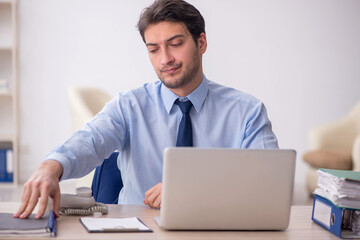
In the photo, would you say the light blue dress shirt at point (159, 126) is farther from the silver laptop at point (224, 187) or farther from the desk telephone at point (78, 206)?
the silver laptop at point (224, 187)

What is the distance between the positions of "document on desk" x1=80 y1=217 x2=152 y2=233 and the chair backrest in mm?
2551

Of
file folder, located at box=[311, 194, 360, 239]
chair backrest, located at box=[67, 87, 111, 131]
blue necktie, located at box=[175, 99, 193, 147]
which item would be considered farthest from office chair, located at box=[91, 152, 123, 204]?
chair backrest, located at box=[67, 87, 111, 131]

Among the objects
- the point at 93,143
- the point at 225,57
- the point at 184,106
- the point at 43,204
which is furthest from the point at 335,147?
the point at 43,204

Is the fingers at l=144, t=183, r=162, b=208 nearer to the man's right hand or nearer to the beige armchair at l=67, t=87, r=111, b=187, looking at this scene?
the man's right hand

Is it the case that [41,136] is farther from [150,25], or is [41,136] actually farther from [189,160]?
[189,160]

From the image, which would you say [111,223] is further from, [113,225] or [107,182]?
[107,182]

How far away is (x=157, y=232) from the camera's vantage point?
138 cm

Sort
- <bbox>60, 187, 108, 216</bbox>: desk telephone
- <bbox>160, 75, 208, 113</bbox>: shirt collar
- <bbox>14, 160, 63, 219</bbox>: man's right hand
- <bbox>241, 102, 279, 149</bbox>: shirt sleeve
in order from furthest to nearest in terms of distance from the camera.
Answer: <bbox>160, 75, 208, 113</bbox>: shirt collar
<bbox>241, 102, 279, 149</bbox>: shirt sleeve
<bbox>60, 187, 108, 216</bbox>: desk telephone
<bbox>14, 160, 63, 219</bbox>: man's right hand

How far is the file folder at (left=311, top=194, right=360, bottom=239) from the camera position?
1.46m

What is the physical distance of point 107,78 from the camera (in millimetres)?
5586

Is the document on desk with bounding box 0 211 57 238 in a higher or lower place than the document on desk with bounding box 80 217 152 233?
higher

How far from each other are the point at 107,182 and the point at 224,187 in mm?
832

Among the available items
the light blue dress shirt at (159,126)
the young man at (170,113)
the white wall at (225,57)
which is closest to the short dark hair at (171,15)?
the young man at (170,113)

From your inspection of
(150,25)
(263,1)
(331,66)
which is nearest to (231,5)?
(263,1)
